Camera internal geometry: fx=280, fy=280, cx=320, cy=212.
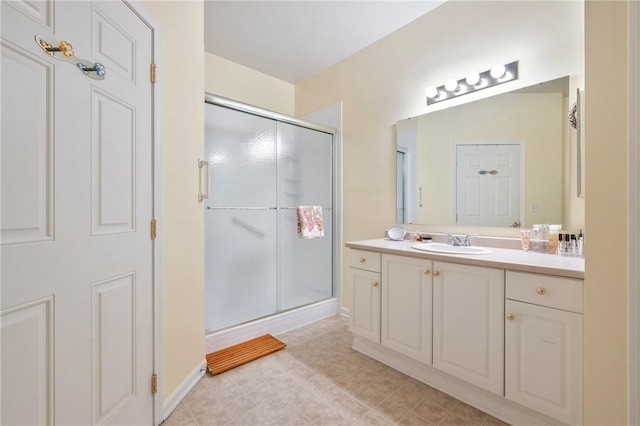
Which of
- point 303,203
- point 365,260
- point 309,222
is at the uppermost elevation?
point 303,203

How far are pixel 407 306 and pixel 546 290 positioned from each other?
0.76 metres

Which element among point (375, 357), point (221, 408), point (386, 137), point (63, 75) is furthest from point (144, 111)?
point (375, 357)

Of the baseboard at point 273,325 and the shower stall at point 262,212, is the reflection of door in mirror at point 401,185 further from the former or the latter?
the baseboard at point 273,325

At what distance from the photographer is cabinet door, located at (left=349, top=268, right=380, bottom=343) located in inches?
78.7

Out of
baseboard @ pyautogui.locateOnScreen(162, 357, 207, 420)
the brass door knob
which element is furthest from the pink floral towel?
the brass door knob

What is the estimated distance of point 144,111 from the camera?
1329 millimetres

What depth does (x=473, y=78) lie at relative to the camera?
2.03m

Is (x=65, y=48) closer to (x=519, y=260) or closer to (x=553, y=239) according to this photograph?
(x=519, y=260)

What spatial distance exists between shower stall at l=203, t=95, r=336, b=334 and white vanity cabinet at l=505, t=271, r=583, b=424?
1860mm

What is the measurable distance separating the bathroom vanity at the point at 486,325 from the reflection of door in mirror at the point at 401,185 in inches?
23.8

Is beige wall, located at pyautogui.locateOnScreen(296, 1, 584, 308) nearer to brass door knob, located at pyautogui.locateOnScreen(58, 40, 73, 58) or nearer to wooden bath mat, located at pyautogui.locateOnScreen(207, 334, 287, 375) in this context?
wooden bath mat, located at pyautogui.locateOnScreen(207, 334, 287, 375)

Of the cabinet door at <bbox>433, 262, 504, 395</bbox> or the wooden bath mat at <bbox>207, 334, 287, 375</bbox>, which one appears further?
the wooden bath mat at <bbox>207, 334, 287, 375</bbox>

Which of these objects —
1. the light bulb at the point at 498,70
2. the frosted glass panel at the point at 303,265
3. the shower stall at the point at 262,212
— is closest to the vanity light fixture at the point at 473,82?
the light bulb at the point at 498,70

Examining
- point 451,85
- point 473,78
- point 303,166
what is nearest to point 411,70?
point 451,85
